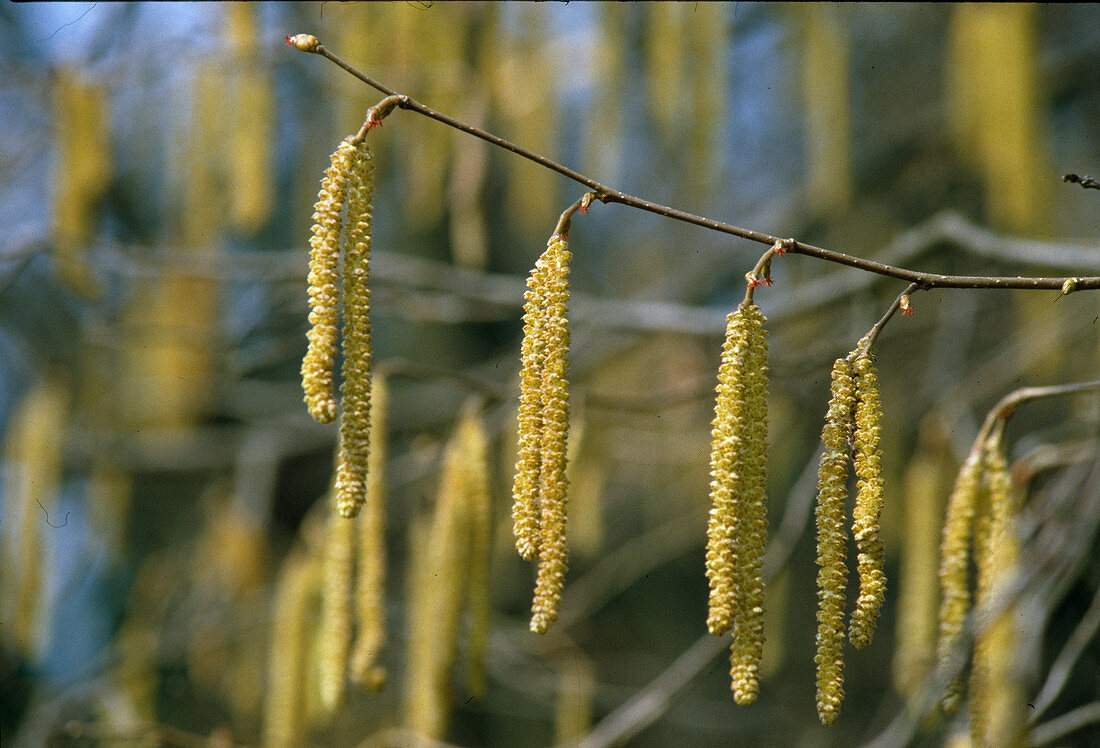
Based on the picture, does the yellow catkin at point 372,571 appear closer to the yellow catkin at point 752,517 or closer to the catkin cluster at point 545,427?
the catkin cluster at point 545,427

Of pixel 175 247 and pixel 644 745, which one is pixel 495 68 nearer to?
pixel 175 247

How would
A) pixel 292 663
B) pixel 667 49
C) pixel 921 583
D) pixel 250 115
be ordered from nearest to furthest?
pixel 921 583
pixel 292 663
pixel 667 49
pixel 250 115

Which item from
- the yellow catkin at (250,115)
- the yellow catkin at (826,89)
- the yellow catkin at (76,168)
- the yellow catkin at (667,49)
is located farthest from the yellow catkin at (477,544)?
the yellow catkin at (76,168)

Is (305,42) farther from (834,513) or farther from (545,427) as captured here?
(834,513)

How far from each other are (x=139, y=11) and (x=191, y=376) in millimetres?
1210

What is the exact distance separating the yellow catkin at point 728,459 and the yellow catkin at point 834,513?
73mm

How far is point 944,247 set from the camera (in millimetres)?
1934

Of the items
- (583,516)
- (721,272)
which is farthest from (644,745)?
(583,516)

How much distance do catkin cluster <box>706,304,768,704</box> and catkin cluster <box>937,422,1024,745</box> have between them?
1.03 feet

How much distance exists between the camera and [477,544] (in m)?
1.34

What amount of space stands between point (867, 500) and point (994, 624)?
37 centimetres

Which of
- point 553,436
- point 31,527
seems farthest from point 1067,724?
point 31,527

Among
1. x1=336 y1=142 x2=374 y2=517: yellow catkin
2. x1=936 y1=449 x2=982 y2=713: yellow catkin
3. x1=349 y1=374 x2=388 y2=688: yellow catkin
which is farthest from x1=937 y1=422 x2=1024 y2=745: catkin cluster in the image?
x1=349 y1=374 x2=388 y2=688: yellow catkin

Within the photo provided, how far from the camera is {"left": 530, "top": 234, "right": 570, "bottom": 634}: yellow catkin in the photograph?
2.72ft
